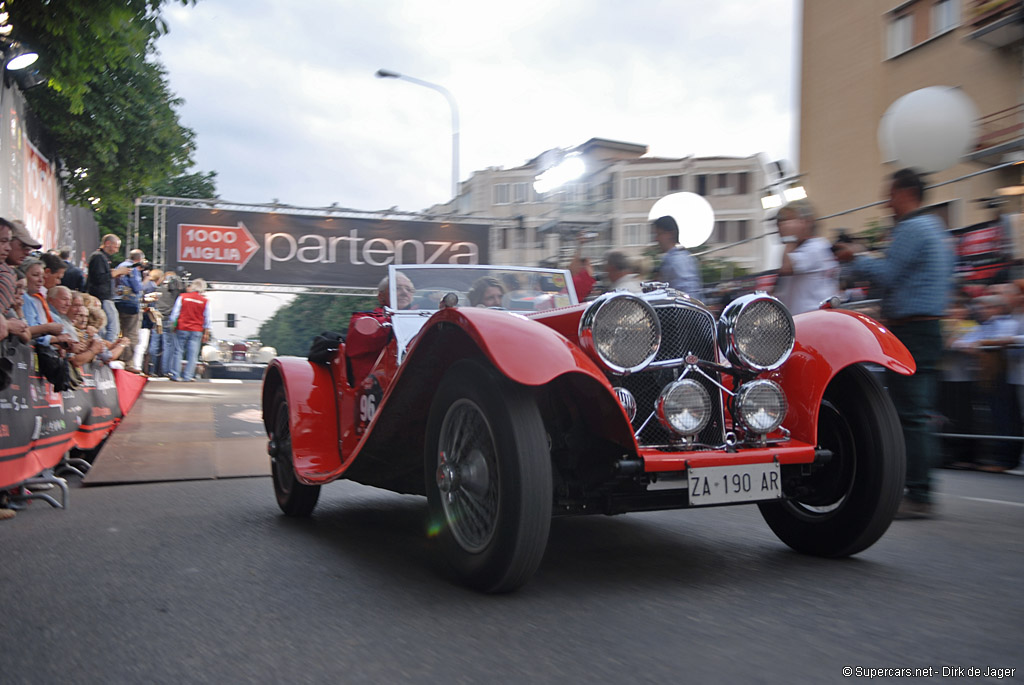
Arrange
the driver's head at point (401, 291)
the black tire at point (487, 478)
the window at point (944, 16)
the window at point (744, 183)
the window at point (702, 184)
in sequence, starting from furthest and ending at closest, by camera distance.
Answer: the window at point (702, 184)
the window at point (744, 183)
the window at point (944, 16)
the driver's head at point (401, 291)
the black tire at point (487, 478)

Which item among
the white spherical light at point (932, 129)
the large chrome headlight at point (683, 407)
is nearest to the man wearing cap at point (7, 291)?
the large chrome headlight at point (683, 407)

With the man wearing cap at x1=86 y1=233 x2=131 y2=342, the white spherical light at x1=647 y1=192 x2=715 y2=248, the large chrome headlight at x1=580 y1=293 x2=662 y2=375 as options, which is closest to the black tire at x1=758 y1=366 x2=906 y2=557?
the large chrome headlight at x1=580 y1=293 x2=662 y2=375

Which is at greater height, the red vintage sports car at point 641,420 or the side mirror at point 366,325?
the side mirror at point 366,325

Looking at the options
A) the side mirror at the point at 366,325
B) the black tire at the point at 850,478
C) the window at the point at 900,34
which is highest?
the window at the point at 900,34

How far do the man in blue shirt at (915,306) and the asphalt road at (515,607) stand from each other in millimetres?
307

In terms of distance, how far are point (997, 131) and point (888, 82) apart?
3.68m

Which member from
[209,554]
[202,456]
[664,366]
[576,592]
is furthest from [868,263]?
[202,456]

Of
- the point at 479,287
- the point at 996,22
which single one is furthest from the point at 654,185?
the point at 479,287

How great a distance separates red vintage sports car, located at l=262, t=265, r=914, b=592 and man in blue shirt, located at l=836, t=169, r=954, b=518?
1.24 meters

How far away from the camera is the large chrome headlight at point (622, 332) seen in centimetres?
330

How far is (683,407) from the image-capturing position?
3.31 metres

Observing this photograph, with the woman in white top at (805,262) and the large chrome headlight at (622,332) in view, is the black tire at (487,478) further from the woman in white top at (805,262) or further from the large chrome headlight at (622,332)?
the woman in white top at (805,262)

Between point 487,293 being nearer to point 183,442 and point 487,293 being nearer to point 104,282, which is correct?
point 183,442

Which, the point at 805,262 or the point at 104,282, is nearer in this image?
the point at 805,262
